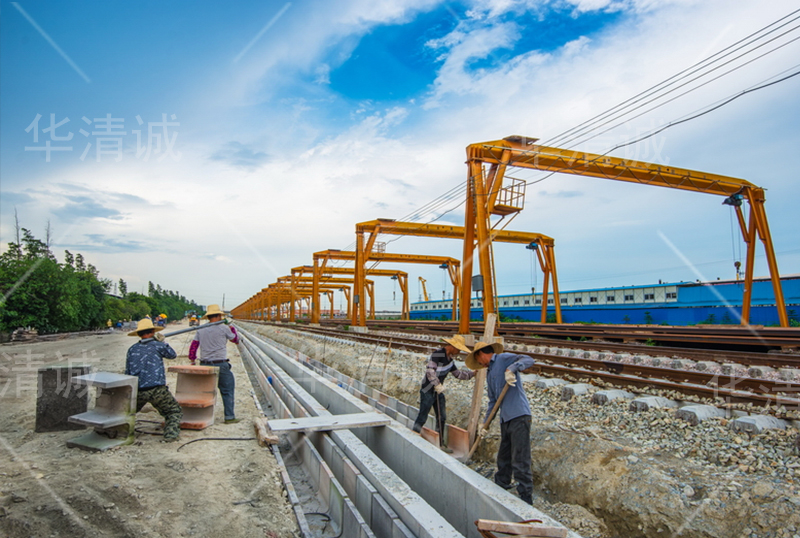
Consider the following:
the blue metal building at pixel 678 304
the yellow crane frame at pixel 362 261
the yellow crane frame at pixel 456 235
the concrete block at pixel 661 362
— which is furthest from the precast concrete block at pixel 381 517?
the blue metal building at pixel 678 304

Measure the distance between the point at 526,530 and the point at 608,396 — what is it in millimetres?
3981

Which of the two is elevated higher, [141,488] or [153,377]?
[153,377]

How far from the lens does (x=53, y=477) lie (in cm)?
412

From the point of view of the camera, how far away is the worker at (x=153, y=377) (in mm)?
5398

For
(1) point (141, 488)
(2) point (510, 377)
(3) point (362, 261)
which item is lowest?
(1) point (141, 488)

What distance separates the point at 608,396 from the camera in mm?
6195

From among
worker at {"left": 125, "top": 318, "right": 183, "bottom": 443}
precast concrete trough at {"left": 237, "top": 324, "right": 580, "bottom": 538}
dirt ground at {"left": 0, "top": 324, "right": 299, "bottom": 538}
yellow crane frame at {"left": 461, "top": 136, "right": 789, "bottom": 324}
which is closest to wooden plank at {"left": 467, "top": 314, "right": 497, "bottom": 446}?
precast concrete trough at {"left": 237, "top": 324, "right": 580, "bottom": 538}

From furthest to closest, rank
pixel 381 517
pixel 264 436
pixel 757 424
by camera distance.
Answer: pixel 264 436 → pixel 757 424 → pixel 381 517

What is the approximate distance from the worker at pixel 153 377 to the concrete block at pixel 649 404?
5.65 m

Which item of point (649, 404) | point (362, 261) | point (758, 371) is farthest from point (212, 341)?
point (362, 261)

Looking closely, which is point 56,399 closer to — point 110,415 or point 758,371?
point 110,415

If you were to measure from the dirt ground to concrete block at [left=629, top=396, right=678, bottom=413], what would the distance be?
168 inches

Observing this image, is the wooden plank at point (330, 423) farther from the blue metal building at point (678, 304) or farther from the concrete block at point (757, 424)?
the blue metal building at point (678, 304)

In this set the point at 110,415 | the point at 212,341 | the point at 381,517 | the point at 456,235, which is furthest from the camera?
the point at 456,235
